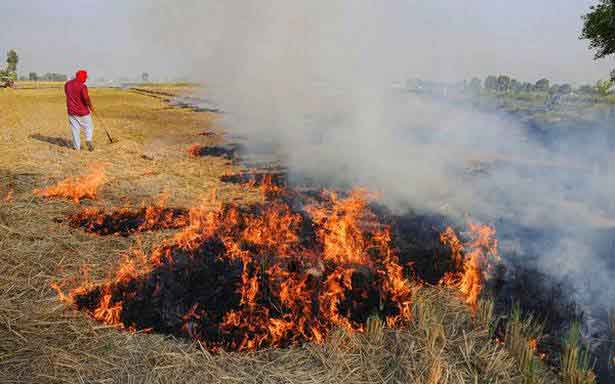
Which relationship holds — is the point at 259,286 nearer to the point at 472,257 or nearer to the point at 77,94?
the point at 472,257

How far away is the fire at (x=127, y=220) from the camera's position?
5.64 metres

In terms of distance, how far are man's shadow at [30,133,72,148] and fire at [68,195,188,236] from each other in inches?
259

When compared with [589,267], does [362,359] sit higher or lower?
lower

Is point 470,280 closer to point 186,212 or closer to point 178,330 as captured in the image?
point 178,330

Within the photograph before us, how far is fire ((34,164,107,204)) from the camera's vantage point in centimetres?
667

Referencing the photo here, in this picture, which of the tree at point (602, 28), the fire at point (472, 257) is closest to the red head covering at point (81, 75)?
the fire at point (472, 257)

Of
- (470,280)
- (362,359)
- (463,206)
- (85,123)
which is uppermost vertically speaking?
(85,123)

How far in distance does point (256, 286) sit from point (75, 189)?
183 inches

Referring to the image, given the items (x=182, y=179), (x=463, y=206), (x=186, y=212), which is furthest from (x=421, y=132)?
(x=186, y=212)

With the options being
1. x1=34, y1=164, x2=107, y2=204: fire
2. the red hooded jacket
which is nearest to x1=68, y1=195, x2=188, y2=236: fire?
x1=34, y1=164, x2=107, y2=204: fire

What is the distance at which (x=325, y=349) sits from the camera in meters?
3.42

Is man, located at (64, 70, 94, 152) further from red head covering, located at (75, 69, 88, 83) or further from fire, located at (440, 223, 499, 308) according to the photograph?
fire, located at (440, 223, 499, 308)

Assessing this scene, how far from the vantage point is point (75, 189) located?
678 cm

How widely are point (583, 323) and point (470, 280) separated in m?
1.17
